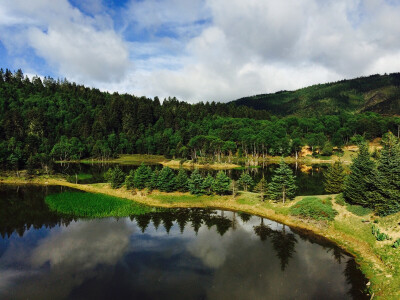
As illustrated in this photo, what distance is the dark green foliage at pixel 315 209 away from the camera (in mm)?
43144

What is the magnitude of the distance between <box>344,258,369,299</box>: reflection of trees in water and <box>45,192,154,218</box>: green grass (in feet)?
121

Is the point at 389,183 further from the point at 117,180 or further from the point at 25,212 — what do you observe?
the point at 25,212

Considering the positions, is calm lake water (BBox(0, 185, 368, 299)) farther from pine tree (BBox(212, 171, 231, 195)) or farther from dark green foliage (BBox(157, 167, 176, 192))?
dark green foliage (BBox(157, 167, 176, 192))

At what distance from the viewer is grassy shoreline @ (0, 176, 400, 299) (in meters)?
27.2

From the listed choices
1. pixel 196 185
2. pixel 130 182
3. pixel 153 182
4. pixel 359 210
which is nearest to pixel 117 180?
pixel 130 182

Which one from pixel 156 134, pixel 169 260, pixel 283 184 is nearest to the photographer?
pixel 169 260

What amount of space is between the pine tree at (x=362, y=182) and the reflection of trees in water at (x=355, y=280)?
14403 mm

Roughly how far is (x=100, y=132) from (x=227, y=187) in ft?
465

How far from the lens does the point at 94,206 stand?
53.9 m

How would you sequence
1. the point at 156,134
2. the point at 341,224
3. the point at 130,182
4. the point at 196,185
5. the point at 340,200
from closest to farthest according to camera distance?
the point at 341,224 < the point at 340,200 < the point at 196,185 < the point at 130,182 < the point at 156,134

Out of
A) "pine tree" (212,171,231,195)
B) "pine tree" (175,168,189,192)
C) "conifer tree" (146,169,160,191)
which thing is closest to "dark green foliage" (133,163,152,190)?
"conifer tree" (146,169,160,191)

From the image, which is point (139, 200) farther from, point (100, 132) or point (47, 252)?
point (100, 132)

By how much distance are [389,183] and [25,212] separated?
71.0 m

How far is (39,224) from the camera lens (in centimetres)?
4644
